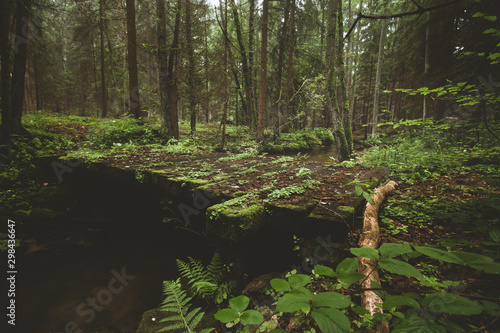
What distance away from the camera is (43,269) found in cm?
427

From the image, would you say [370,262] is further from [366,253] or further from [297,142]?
[297,142]

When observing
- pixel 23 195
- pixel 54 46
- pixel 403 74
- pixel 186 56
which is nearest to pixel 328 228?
pixel 23 195

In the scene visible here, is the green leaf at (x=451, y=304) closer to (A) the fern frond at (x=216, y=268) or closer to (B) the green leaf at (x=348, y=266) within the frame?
(B) the green leaf at (x=348, y=266)

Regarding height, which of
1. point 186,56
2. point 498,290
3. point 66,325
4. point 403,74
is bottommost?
point 66,325

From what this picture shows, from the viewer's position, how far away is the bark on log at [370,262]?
1518mm

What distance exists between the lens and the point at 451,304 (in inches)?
34.8

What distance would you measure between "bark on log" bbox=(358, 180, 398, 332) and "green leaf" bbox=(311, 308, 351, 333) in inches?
8.8

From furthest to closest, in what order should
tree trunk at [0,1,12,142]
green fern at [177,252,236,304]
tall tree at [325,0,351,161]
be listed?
tall tree at [325,0,351,161], tree trunk at [0,1,12,142], green fern at [177,252,236,304]

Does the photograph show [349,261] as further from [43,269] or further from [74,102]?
[74,102]

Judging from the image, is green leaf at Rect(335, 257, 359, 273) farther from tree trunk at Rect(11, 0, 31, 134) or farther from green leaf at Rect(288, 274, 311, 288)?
tree trunk at Rect(11, 0, 31, 134)

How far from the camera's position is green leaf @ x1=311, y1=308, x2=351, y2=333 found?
0.85m

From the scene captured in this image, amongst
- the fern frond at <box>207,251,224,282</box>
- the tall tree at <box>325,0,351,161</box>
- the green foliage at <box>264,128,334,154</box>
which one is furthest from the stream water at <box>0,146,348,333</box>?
the green foliage at <box>264,128,334,154</box>

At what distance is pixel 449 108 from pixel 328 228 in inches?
439

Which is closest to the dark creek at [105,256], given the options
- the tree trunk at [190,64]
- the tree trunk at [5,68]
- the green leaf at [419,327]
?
the green leaf at [419,327]
